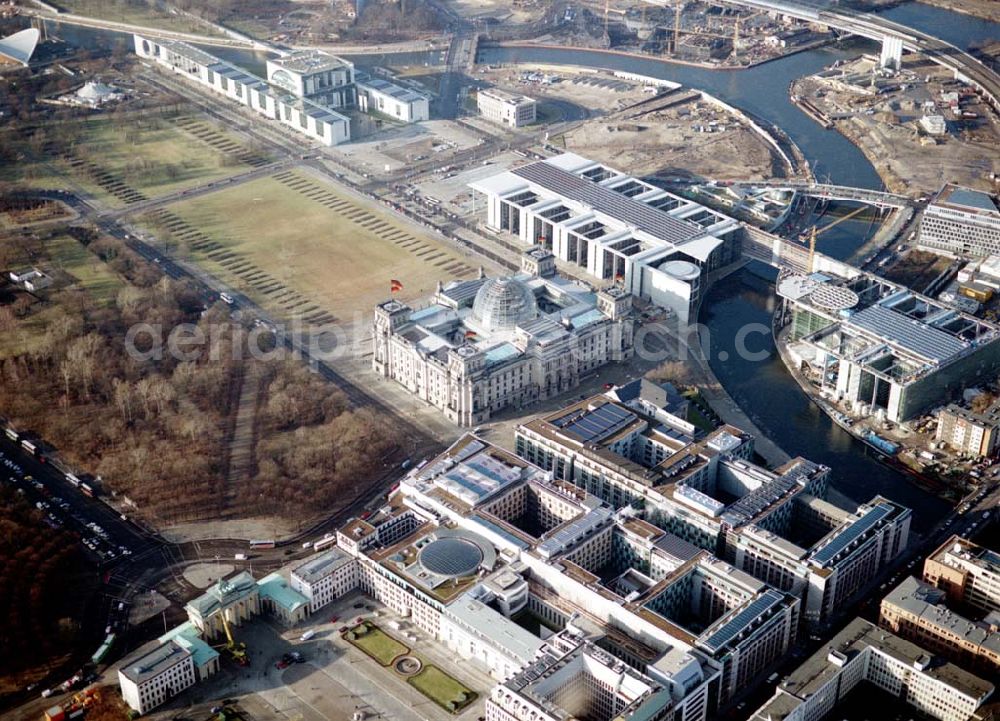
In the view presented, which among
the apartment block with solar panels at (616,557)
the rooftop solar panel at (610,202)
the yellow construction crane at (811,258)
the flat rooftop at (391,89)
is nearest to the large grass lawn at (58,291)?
the apartment block with solar panels at (616,557)

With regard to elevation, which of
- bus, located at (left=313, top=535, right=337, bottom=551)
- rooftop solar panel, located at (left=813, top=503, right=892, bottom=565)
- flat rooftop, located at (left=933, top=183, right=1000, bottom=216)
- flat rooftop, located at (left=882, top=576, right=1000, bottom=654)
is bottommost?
bus, located at (left=313, top=535, right=337, bottom=551)

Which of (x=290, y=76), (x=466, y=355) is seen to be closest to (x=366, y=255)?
(x=466, y=355)

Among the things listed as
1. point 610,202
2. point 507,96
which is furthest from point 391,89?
point 610,202

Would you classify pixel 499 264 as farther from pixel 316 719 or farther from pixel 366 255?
pixel 316 719

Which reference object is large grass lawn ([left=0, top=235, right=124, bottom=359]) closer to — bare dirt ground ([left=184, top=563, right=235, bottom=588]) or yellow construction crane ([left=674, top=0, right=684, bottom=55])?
bare dirt ground ([left=184, top=563, right=235, bottom=588])

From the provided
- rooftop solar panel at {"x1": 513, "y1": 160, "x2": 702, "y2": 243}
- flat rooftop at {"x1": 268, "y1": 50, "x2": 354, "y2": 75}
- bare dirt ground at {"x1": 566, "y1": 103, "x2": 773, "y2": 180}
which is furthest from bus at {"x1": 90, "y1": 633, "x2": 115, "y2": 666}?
flat rooftop at {"x1": 268, "y1": 50, "x2": 354, "y2": 75}

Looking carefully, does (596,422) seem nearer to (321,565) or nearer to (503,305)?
(503,305)

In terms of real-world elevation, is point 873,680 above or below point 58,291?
below
